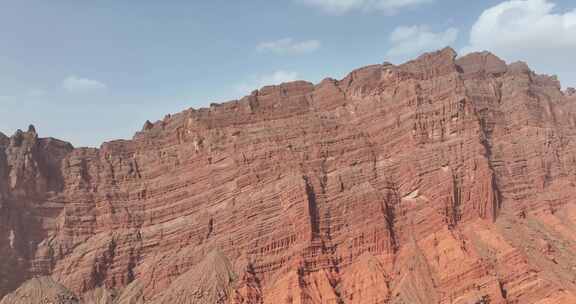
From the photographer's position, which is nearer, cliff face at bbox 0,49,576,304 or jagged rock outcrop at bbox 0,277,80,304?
cliff face at bbox 0,49,576,304

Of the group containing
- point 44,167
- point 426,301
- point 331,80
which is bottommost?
point 426,301

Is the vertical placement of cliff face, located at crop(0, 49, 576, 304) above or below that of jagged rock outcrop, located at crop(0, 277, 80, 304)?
above

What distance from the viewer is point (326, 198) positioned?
87.4m

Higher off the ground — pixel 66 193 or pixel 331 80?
pixel 331 80

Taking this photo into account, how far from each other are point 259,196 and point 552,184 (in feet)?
104

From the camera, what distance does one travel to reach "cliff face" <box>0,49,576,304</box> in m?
79.6

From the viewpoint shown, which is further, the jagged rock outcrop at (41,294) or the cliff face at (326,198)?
the jagged rock outcrop at (41,294)

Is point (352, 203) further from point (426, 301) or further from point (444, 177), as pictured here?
point (426, 301)

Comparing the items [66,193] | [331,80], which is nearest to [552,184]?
[331,80]

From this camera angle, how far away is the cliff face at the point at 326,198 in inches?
3132

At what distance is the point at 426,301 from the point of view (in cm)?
7488

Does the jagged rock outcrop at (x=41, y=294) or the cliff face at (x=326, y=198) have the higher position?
the cliff face at (x=326, y=198)

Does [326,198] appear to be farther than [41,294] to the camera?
Yes

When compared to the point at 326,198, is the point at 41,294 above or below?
below
